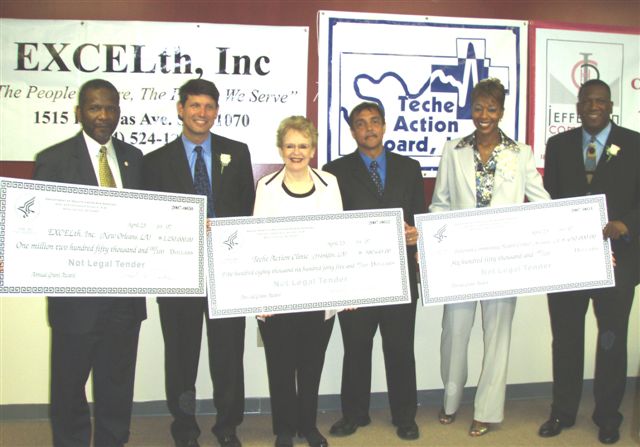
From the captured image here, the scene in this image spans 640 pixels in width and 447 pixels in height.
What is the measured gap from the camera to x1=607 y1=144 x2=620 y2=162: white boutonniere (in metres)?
3.20

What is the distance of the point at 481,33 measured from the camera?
13.2 ft

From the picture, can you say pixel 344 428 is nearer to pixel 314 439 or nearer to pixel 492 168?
pixel 314 439

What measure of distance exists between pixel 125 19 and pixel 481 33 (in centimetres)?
254

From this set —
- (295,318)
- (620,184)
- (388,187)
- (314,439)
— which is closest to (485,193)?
(388,187)

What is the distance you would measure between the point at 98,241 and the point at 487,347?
92.0 inches

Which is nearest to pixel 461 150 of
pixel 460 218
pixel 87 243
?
pixel 460 218

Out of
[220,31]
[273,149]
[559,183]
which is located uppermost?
[220,31]

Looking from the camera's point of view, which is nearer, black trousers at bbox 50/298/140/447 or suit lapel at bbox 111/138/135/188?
black trousers at bbox 50/298/140/447

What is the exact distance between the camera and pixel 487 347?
11.1ft

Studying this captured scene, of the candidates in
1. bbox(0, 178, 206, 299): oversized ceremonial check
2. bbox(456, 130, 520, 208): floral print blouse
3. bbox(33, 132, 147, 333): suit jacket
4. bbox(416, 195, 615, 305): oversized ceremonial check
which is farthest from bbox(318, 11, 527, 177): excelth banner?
bbox(33, 132, 147, 333): suit jacket

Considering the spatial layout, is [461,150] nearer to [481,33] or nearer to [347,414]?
[481,33]

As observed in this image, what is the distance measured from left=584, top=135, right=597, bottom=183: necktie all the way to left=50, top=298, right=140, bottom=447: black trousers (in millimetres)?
2753

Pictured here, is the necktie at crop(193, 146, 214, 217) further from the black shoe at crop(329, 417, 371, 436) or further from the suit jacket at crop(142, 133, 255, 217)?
the black shoe at crop(329, 417, 371, 436)

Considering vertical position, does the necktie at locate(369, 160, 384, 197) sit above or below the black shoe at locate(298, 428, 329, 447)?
above
